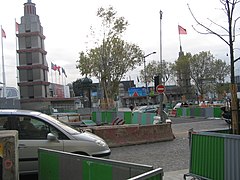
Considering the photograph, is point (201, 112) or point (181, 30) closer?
point (201, 112)

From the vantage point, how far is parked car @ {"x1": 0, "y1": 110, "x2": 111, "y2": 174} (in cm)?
722

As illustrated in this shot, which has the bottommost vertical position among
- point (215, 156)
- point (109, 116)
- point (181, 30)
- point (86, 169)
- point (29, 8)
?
point (109, 116)

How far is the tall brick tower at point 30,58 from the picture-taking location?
6950 centimetres

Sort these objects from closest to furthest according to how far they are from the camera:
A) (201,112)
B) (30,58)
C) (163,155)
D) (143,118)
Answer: (163,155)
(143,118)
(201,112)
(30,58)

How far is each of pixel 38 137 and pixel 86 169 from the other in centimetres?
369

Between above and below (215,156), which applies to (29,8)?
above

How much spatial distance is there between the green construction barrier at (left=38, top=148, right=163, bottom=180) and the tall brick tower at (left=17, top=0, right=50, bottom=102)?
6599 centimetres

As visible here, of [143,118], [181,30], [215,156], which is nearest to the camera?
[215,156]

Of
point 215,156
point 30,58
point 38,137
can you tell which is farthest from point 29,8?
point 215,156

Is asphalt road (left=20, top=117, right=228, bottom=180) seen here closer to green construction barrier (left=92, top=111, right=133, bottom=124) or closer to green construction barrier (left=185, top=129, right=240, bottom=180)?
green construction barrier (left=185, top=129, right=240, bottom=180)

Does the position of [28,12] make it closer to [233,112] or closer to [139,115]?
[139,115]

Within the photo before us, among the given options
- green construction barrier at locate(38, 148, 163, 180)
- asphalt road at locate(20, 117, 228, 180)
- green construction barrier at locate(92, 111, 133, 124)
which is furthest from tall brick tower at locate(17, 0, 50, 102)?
green construction barrier at locate(38, 148, 163, 180)

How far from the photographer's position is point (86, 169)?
4.08 metres

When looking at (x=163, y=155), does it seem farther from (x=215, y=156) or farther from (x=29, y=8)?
(x=29, y=8)
